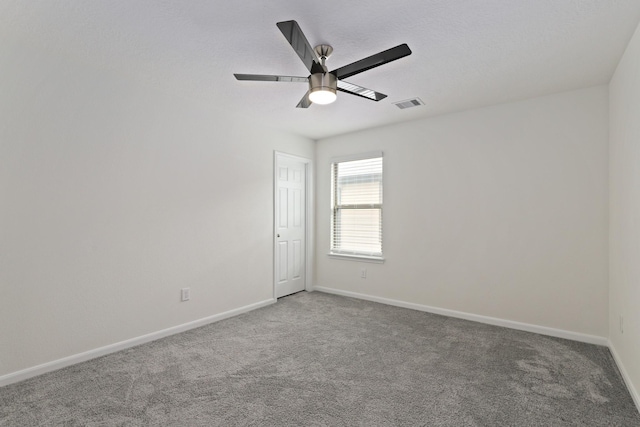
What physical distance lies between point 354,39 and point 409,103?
1.48 metres

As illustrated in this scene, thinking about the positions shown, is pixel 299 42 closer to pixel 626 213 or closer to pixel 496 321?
pixel 626 213

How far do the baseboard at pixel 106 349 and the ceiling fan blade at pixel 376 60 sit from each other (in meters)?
2.92

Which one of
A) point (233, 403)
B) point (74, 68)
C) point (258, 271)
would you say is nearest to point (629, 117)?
point (233, 403)

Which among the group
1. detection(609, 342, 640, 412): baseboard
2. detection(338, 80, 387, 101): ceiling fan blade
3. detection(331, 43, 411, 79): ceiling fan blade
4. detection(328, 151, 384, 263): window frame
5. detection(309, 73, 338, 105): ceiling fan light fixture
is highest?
detection(338, 80, 387, 101): ceiling fan blade

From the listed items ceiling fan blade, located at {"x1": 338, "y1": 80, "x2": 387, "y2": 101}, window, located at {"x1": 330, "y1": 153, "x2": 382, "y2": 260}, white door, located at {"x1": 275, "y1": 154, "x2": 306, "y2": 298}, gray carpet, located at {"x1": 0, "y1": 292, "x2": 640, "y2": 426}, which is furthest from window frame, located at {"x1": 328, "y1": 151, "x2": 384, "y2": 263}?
ceiling fan blade, located at {"x1": 338, "y1": 80, "x2": 387, "y2": 101}

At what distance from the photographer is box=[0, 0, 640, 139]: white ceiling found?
196cm

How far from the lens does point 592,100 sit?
121 inches

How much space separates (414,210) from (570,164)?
168 centimetres

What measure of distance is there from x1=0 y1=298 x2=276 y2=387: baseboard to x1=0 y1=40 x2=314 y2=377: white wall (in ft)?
0.14

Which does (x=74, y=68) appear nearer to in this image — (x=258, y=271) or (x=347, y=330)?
(x=258, y=271)

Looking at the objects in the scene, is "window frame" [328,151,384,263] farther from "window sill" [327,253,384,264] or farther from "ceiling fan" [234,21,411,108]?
"ceiling fan" [234,21,411,108]

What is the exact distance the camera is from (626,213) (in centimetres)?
241

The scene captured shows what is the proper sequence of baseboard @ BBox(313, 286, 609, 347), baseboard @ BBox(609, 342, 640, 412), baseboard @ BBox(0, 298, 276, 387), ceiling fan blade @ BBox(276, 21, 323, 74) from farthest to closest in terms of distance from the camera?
baseboard @ BBox(313, 286, 609, 347) → baseboard @ BBox(0, 298, 276, 387) → baseboard @ BBox(609, 342, 640, 412) → ceiling fan blade @ BBox(276, 21, 323, 74)

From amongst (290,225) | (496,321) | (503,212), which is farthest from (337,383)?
(290,225)
